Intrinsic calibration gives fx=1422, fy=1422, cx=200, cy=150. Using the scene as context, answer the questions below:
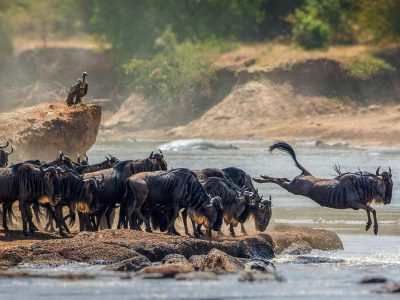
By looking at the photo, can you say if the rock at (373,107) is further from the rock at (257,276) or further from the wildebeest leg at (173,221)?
the rock at (257,276)

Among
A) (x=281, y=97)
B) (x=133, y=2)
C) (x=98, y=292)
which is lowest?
(x=98, y=292)

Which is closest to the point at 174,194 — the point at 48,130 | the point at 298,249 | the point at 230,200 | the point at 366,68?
the point at 230,200

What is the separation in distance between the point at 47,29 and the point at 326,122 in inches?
1231

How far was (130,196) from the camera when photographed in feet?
75.1

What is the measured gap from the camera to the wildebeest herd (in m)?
22.2

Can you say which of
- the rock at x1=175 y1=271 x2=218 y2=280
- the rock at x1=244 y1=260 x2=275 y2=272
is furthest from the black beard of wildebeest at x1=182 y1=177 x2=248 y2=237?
the rock at x1=175 y1=271 x2=218 y2=280

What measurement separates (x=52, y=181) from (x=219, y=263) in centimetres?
329

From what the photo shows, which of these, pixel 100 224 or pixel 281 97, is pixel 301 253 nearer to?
pixel 100 224

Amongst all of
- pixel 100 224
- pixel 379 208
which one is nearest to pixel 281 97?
pixel 379 208

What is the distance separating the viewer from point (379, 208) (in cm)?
3234

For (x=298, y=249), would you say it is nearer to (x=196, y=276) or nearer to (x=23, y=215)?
(x=196, y=276)

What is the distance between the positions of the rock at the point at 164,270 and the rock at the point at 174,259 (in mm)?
470

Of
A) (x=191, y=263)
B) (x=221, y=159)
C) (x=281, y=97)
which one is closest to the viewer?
(x=191, y=263)

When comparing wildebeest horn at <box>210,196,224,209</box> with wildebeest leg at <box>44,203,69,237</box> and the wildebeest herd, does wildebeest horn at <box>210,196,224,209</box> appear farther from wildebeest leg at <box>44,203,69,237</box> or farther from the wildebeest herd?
wildebeest leg at <box>44,203,69,237</box>
